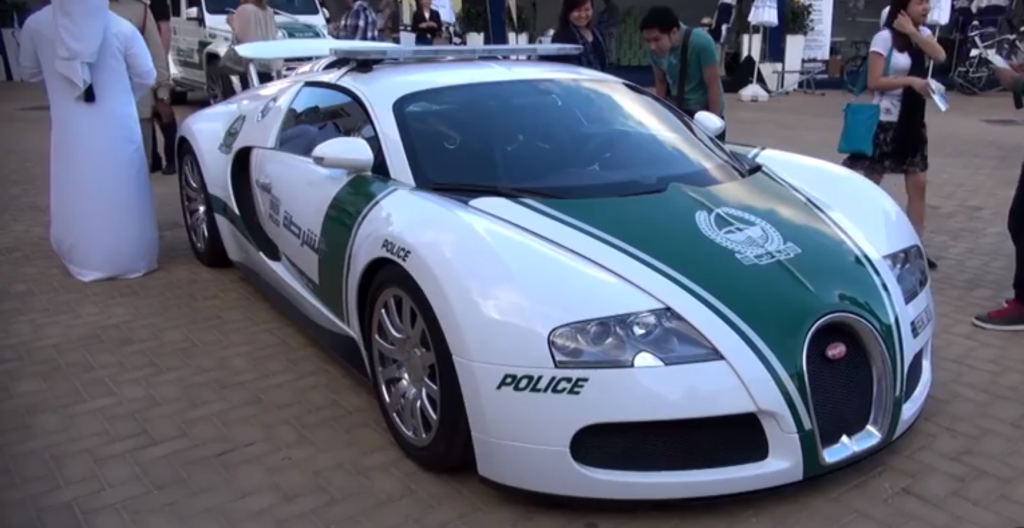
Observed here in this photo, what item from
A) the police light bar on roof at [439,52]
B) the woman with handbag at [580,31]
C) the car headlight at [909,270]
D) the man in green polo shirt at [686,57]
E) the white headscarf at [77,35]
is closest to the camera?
the car headlight at [909,270]

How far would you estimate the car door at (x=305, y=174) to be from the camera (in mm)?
3861

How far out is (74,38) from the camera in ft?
17.0

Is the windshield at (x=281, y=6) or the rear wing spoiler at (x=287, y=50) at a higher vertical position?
the windshield at (x=281, y=6)

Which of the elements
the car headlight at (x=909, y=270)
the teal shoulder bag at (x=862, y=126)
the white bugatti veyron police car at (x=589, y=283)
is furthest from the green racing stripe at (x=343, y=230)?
the teal shoulder bag at (x=862, y=126)

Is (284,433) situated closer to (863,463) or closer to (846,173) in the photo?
(863,463)

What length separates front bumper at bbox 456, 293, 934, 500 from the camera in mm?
2648

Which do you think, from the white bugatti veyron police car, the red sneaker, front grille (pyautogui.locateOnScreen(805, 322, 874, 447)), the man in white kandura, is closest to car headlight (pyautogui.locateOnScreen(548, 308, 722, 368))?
the white bugatti veyron police car

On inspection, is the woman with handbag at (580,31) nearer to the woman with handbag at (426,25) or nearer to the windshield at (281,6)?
the woman with handbag at (426,25)

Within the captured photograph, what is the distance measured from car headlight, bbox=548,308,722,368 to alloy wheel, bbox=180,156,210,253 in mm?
3518

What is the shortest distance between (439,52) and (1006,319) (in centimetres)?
311

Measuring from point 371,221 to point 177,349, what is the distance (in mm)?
1651

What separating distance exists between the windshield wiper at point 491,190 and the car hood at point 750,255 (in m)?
0.09

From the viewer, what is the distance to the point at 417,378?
318 centimetres

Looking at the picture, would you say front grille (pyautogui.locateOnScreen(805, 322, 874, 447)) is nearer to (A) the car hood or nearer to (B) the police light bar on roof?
(A) the car hood
